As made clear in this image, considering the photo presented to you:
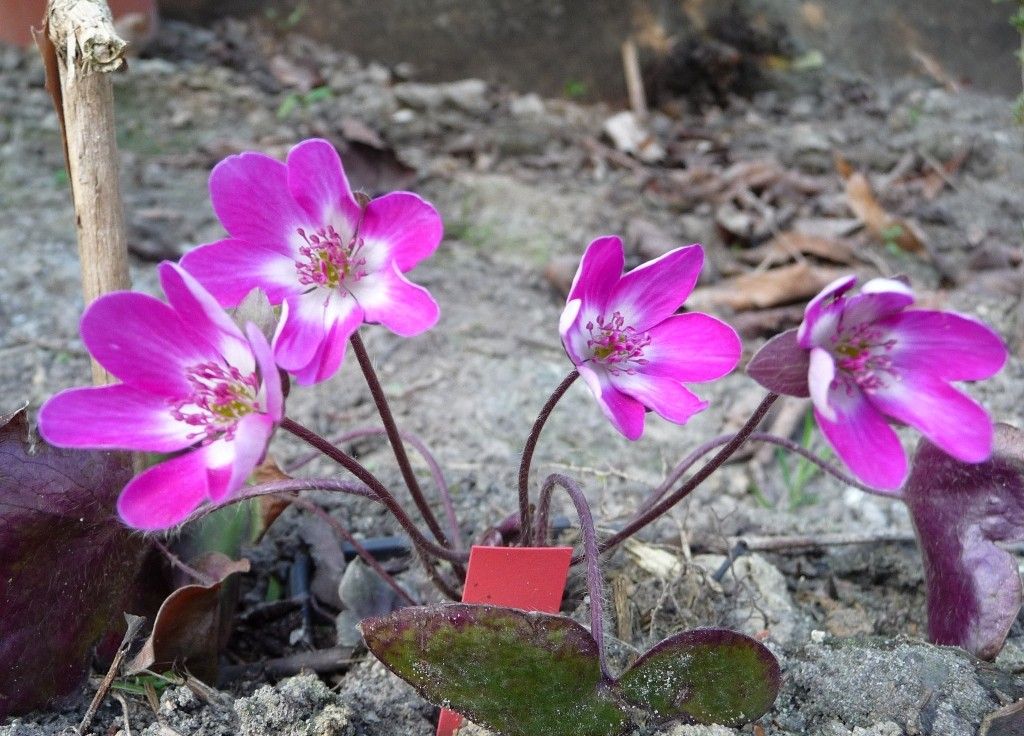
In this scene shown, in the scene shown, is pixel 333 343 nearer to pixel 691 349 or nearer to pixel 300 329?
pixel 300 329

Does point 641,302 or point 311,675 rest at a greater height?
point 641,302

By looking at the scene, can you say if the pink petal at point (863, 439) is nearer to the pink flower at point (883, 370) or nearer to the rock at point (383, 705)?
the pink flower at point (883, 370)

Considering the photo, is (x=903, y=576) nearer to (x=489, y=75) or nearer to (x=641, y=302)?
(x=641, y=302)

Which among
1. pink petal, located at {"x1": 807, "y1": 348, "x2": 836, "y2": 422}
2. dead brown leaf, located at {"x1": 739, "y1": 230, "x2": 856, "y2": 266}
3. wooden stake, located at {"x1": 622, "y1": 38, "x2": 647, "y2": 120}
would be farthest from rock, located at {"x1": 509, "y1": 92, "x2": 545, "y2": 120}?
pink petal, located at {"x1": 807, "y1": 348, "x2": 836, "y2": 422}

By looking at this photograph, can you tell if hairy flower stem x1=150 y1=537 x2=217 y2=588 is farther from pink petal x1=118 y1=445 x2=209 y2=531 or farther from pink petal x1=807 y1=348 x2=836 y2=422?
pink petal x1=807 y1=348 x2=836 y2=422

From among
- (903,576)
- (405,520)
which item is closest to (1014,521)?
(903,576)

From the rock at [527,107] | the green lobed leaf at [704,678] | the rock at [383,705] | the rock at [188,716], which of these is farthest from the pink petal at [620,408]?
the rock at [527,107]
